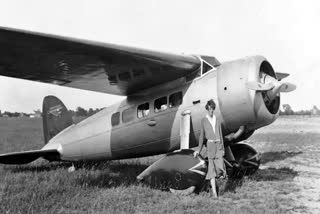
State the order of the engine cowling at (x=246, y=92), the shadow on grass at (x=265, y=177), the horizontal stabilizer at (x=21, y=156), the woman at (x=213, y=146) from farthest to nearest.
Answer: the horizontal stabilizer at (x=21, y=156), the shadow on grass at (x=265, y=177), the engine cowling at (x=246, y=92), the woman at (x=213, y=146)

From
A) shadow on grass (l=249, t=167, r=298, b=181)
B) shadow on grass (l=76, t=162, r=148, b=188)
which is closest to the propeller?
shadow on grass (l=249, t=167, r=298, b=181)

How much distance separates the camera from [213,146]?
5508mm

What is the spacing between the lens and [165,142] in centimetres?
693

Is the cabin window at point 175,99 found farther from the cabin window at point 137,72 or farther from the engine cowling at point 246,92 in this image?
the engine cowling at point 246,92

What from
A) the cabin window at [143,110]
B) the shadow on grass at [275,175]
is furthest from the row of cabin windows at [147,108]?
the shadow on grass at [275,175]

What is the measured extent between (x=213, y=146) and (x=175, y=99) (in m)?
1.60

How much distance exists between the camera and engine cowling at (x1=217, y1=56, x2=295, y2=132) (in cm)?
577

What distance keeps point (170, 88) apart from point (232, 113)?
1.56m

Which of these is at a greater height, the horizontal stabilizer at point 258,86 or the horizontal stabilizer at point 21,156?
the horizontal stabilizer at point 258,86

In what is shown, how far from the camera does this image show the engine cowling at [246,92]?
5.77 m

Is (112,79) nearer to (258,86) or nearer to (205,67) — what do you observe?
(205,67)

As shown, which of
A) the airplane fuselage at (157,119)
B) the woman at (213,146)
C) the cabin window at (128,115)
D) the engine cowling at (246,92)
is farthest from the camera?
the cabin window at (128,115)

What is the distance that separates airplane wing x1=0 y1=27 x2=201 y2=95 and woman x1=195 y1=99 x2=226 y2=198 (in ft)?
4.53

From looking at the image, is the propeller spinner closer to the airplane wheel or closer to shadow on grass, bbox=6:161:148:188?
the airplane wheel
